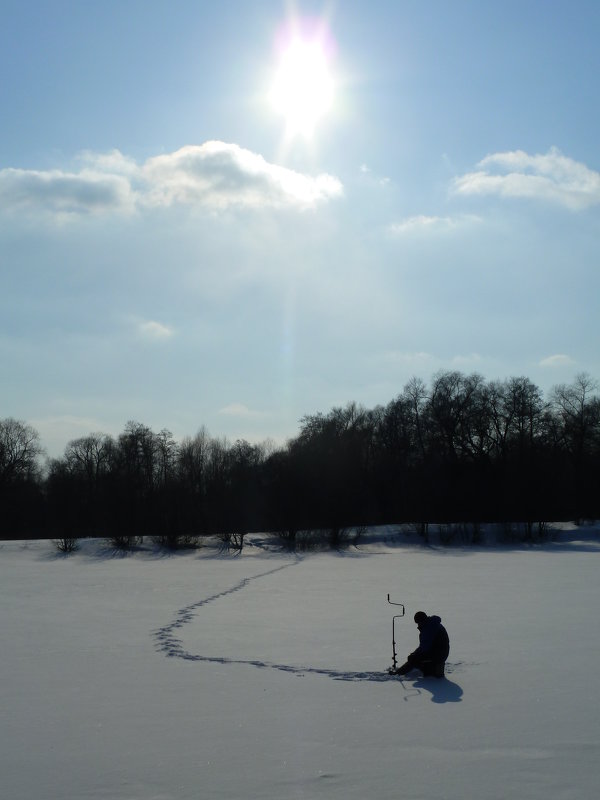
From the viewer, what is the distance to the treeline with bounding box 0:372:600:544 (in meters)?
56.3

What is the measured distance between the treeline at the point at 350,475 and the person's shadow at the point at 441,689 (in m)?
43.9

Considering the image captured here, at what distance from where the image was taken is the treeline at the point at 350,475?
5631 centimetres

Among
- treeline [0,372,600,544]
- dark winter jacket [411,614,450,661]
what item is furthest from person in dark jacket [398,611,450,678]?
treeline [0,372,600,544]

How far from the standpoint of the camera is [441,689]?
10.2 meters

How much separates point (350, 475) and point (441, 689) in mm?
51028

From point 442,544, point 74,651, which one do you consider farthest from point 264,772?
point 442,544

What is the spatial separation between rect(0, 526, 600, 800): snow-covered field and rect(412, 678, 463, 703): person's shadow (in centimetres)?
4

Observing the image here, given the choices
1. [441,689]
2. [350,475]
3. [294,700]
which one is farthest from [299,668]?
[350,475]

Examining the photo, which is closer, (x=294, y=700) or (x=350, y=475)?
(x=294, y=700)

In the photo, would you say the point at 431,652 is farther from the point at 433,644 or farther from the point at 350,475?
the point at 350,475

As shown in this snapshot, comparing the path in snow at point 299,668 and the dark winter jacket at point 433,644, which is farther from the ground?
the dark winter jacket at point 433,644

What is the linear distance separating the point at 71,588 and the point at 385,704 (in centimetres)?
1987

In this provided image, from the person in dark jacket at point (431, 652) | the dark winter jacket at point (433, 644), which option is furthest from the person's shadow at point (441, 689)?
the dark winter jacket at point (433, 644)

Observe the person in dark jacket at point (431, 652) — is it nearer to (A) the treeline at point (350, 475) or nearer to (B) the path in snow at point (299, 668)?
(B) the path in snow at point (299, 668)
